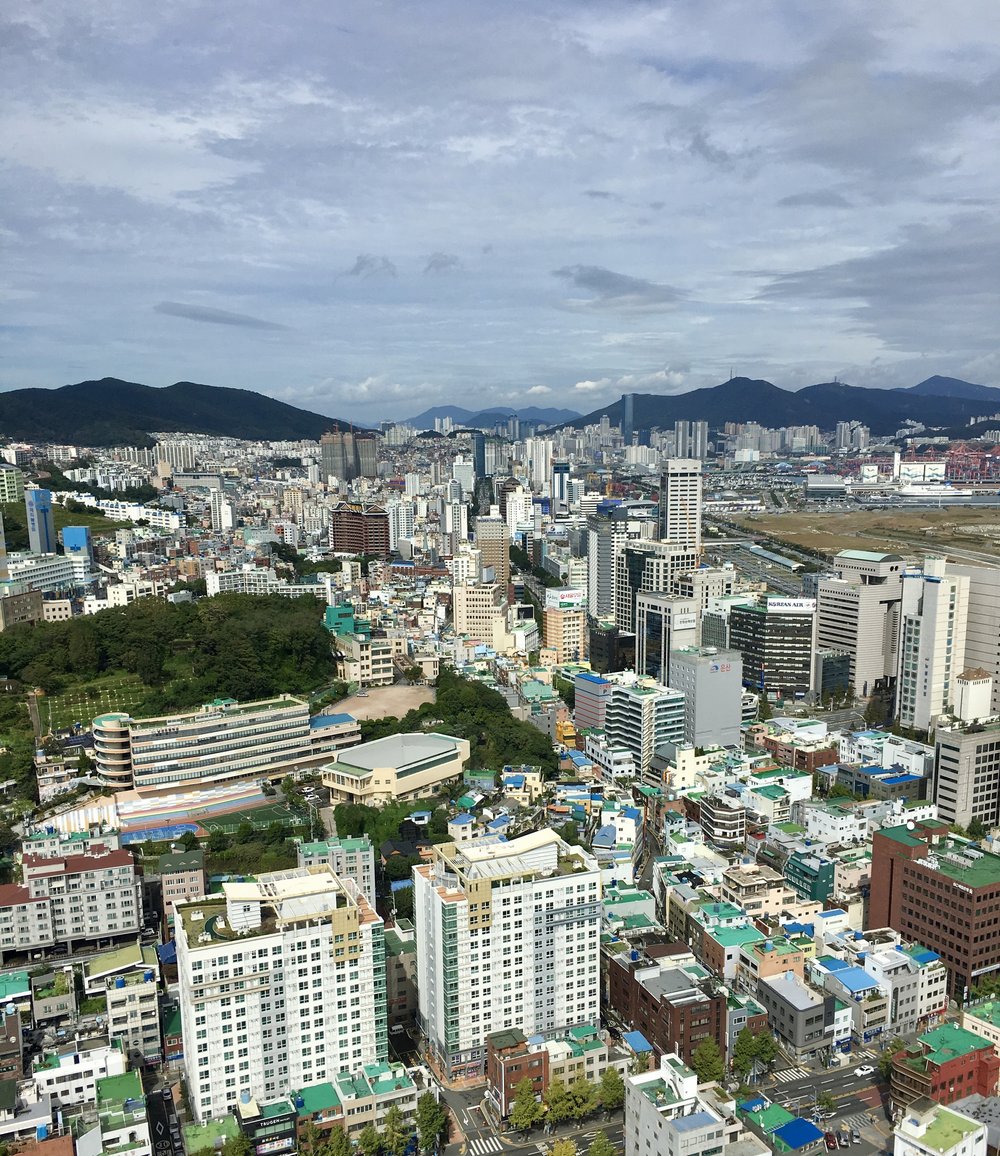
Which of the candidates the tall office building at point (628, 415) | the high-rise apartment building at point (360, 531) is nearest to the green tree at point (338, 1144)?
the high-rise apartment building at point (360, 531)

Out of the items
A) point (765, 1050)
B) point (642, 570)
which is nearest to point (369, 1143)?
point (765, 1050)

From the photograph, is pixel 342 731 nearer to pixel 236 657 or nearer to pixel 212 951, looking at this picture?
pixel 236 657

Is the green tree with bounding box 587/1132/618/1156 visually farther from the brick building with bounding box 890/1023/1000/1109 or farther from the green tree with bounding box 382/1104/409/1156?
the brick building with bounding box 890/1023/1000/1109

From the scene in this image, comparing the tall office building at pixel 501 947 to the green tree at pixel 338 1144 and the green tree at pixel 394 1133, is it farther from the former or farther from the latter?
the green tree at pixel 338 1144

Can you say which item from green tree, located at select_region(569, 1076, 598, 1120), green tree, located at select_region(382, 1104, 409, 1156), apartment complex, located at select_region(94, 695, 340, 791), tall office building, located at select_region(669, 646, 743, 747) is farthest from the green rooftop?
apartment complex, located at select_region(94, 695, 340, 791)

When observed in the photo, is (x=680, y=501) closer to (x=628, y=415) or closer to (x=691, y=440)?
(x=691, y=440)

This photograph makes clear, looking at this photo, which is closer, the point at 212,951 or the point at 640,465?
the point at 212,951

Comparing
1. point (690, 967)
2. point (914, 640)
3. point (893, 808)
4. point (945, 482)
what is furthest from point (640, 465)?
point (690, 967)
